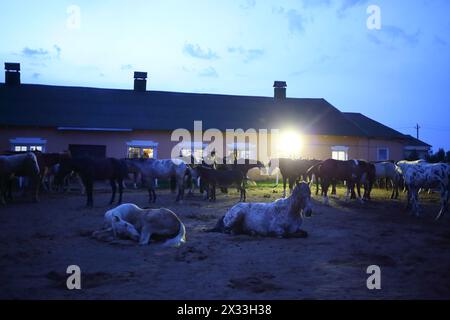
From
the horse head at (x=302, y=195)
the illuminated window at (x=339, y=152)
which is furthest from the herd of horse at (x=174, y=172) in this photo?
the illuminated window at (x=339, y=152)

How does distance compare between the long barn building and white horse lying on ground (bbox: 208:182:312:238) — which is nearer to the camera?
white horse lying on ground (bbox: 208:182:312:238)

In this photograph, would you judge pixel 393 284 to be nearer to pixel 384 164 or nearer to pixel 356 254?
pixel 356 254

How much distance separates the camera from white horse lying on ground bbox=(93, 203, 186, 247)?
28.0 feet

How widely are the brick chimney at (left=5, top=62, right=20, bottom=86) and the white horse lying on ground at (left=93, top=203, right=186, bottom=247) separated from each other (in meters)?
24.7

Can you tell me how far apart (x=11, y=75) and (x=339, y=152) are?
2277 cm

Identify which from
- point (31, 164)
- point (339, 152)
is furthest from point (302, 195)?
point (339, 152)

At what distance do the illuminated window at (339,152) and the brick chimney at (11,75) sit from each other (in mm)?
21729

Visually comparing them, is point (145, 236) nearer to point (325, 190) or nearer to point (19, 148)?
point (325, 190)

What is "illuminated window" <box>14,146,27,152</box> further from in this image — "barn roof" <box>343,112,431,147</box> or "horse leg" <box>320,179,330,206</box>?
"barn roof" <box>343,112,431,147</box>

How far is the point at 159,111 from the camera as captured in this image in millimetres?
29312

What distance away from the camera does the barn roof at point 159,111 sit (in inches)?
1056

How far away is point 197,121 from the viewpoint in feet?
94.6

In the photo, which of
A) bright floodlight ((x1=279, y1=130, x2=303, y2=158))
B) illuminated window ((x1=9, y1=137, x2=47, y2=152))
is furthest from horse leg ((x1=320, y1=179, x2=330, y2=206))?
illuminated window ((x1=9, y1=137, x2=47, y2=152))
